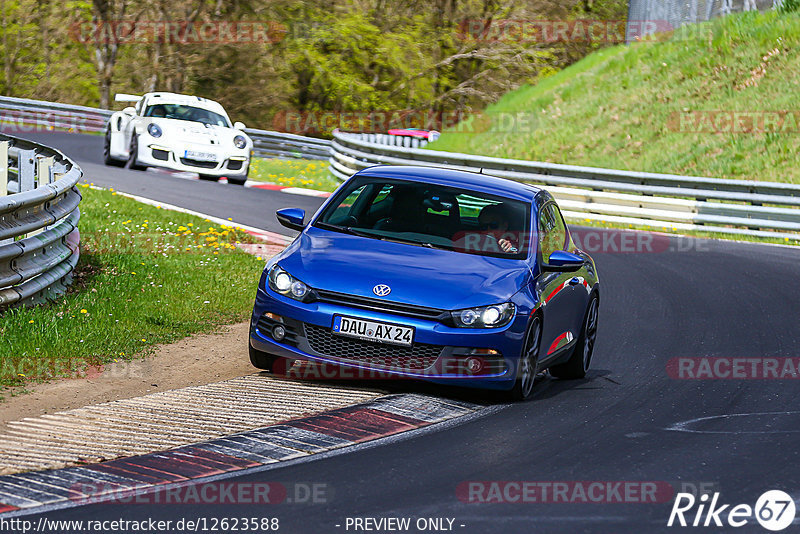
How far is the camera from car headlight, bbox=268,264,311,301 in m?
7.83

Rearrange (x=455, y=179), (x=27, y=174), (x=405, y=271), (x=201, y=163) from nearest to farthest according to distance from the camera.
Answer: (x=405, y=271)
(x=455, y=179)
(x=27, y=174)
(x=201, y=163)

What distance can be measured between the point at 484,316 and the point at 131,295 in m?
4.43

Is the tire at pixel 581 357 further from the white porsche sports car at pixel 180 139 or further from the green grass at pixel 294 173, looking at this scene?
the green grass at pixel 294 173

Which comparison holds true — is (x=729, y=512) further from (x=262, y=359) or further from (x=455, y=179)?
(x=455, y=179)

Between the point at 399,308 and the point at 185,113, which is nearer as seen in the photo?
the point at 399,308

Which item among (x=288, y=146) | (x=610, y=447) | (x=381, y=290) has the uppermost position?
(x=381, y=290)

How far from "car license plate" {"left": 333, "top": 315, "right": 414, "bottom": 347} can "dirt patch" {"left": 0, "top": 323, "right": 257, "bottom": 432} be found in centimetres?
141

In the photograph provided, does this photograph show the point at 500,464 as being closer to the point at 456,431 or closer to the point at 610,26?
the point at 456,431

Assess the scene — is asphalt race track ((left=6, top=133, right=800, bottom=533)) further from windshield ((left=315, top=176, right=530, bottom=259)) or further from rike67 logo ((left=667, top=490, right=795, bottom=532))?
windshield ((left=315, top=176, right=530, bottom=259))

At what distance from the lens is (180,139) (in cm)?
2245

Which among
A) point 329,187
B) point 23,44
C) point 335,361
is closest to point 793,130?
point 329,187

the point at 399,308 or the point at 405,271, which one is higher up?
the point at 405,271

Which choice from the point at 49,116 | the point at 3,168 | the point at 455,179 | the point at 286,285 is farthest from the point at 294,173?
the point at 286,285

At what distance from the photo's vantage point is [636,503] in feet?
19.0
